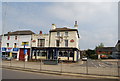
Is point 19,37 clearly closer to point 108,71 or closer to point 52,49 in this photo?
point 52,49

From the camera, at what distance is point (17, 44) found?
112 feet

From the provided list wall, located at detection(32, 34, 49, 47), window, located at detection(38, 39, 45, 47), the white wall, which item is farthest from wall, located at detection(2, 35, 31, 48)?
the white wall

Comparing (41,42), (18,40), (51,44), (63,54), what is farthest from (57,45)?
(18,40)

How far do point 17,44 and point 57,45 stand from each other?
11609 mm

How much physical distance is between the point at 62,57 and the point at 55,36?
5.51 meters

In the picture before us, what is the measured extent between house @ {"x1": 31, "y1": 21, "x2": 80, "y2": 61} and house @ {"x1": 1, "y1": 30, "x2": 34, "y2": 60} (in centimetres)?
187

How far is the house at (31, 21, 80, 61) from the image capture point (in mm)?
29422

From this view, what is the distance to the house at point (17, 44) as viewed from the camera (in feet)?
108

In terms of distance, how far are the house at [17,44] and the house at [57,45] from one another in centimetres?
187

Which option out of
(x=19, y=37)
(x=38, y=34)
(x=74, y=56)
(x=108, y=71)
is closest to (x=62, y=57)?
(x=74, y=56)

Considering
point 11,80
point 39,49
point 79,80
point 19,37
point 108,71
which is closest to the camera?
point 11,80

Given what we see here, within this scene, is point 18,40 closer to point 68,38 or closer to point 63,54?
point 63,54

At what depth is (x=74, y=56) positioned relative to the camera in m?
29.2

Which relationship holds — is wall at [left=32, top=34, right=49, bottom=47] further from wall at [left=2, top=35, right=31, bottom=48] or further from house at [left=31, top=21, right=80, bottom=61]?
wall at [left=2, top=35, right=31, bottom=48]
